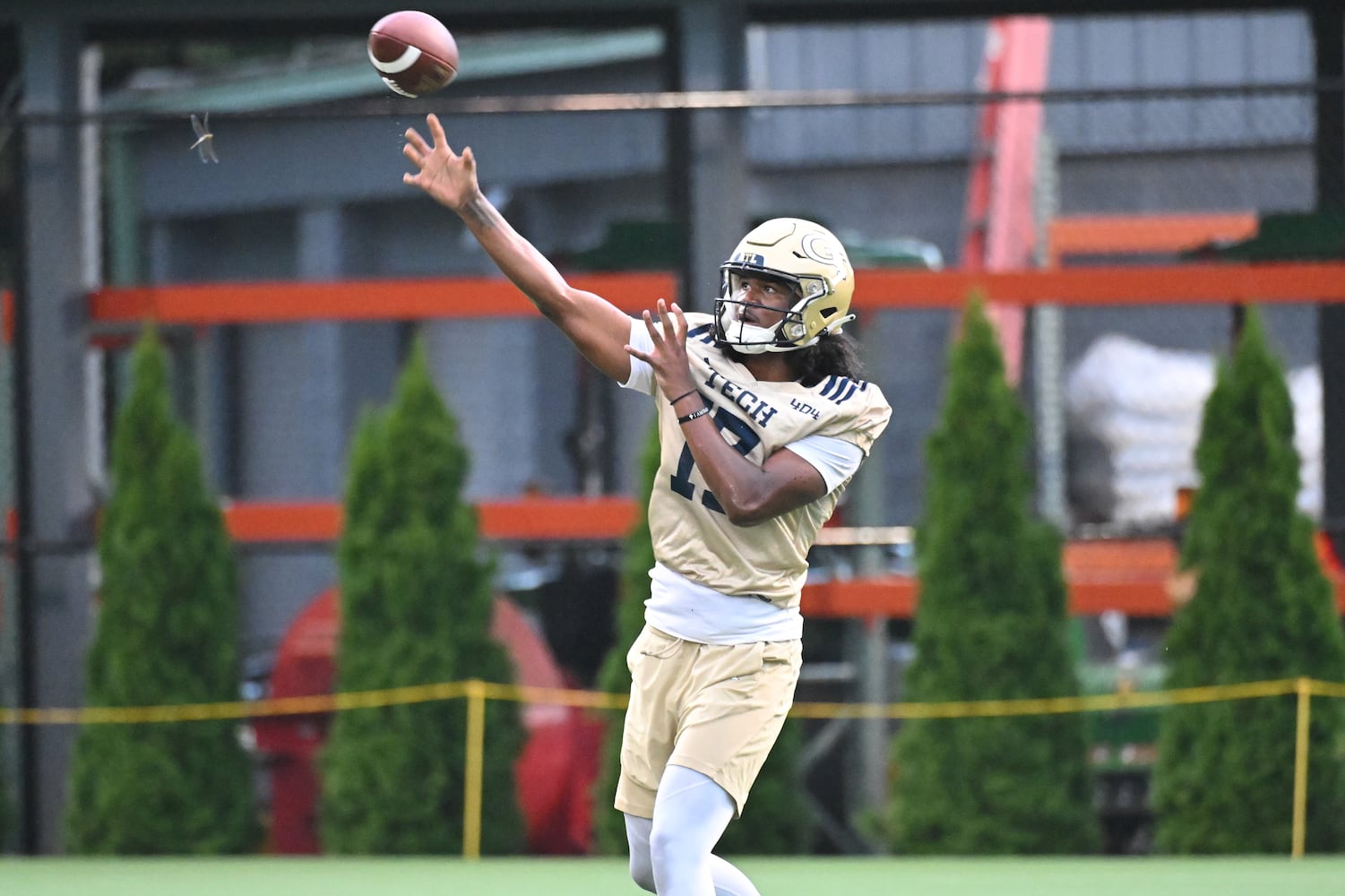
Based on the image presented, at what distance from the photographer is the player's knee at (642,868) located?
455 centimetres

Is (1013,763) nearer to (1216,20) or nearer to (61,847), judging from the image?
(61,847)

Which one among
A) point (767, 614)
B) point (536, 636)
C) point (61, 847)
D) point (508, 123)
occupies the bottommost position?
point (61, 847)

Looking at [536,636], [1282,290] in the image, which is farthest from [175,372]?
[1282,290]

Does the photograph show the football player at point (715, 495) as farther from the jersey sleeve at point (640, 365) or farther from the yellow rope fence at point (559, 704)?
the yellow rope fence at point (559, 704)

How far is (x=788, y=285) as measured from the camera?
446 cm

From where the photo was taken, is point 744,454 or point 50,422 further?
point 50,422

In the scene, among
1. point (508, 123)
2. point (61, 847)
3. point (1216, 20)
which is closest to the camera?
point (61, 847)

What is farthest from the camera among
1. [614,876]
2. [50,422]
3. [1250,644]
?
[50,422]

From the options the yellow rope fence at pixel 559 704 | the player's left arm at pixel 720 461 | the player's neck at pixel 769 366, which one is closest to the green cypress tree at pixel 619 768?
the yellow rope fence at pixel 559 704

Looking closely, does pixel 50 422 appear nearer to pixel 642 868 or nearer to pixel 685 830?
pixel 642 868

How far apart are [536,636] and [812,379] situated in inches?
210

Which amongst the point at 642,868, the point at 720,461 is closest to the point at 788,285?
the point at 720,461

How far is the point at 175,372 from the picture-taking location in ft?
34.9

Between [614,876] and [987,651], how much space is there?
6.52 ft
